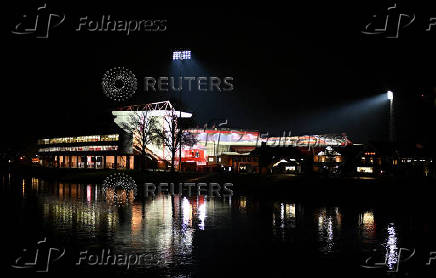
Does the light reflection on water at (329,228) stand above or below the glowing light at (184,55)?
below

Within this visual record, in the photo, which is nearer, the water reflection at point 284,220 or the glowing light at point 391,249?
the glowing light at point 391,249

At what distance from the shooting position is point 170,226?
2112 cm

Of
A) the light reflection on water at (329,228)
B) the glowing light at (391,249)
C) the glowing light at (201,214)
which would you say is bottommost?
the glowing light at (391,249)

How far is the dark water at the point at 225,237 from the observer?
13727 mm

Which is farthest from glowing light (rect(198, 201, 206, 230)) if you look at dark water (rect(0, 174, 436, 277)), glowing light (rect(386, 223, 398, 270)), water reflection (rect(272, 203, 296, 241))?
glowing light (rect(386, 223, 398, 270))

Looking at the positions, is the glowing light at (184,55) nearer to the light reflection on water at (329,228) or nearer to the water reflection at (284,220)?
the water reflection at (284,220)

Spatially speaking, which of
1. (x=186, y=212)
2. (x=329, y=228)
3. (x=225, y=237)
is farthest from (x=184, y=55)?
(x=225, y=237)

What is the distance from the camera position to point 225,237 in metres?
18.7

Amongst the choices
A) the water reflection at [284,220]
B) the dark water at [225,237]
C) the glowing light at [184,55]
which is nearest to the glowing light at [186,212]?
the dark water at [225,237]

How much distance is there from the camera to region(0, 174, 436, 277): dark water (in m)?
13.7

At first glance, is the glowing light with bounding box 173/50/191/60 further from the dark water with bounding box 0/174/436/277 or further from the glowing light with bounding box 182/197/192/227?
the dark water with bounding box 0/174/436/277

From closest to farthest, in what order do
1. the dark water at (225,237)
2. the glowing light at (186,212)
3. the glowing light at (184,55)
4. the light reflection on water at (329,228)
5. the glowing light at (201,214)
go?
the dark water at (225,237) → the light reflection on water at (329,228) → the glowing light at (201,214) → the glowing light at (186,212) → the glowing light at (184,55)

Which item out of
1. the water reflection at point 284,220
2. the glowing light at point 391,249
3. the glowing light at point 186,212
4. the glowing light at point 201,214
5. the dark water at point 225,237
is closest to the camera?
the dark water at point 225,237

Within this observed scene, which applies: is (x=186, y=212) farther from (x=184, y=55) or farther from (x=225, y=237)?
(x=184, y=55)
